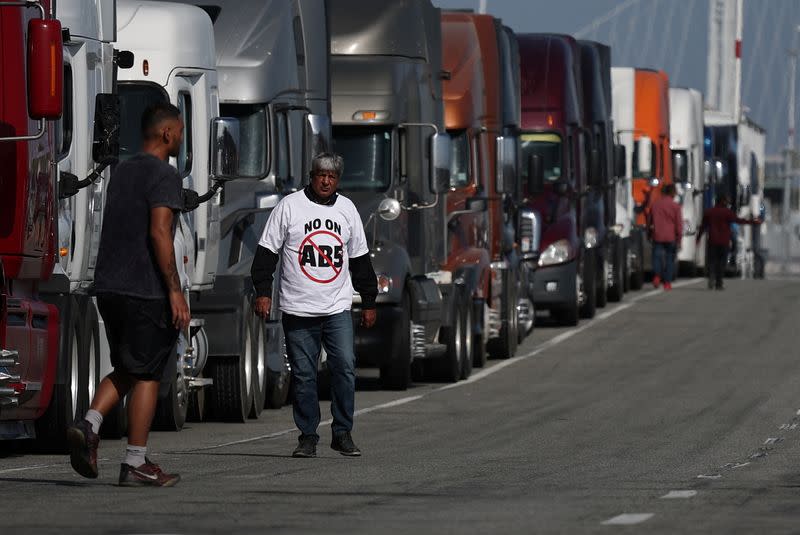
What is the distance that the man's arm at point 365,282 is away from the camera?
45.6 ft

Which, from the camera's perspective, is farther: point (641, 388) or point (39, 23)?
point (641, 388)

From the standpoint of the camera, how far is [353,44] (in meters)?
21.3

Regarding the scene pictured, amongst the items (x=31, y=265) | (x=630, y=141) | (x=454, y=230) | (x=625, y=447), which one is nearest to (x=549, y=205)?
(x=454, y=230)

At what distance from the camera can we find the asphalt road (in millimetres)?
9977

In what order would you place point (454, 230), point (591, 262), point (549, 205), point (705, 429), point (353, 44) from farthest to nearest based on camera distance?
point (591, 262)
point (549, 205)
point (454, 230)
point (353, 44)
point (705, 429)

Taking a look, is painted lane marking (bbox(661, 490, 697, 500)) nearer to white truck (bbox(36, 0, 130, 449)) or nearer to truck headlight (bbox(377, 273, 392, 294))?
white truck (bbox(36, 0, 130, 449))

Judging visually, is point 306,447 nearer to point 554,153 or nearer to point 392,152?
point 392,152

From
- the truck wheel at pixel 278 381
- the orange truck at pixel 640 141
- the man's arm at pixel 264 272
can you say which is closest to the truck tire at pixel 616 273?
the orange truck at pixel 640 141

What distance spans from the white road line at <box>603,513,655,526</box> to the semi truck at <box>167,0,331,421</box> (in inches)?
292

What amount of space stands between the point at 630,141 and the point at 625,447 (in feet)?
88.0

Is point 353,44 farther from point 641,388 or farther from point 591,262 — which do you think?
point 591,262

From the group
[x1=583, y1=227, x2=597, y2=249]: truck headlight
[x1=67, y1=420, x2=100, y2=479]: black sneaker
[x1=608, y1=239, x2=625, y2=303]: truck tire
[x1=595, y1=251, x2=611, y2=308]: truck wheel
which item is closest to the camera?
[x1=67, y1=420, x2=100, y2=479]: black sneaker

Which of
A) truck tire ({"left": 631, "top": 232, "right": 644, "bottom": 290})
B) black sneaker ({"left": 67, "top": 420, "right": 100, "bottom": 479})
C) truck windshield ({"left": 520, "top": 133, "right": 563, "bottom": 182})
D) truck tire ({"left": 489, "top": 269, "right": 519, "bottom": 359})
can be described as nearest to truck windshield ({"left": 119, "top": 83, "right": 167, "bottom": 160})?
black sneaker ({"left": 67, "top": 420, "right": 100, "bottom": 479})

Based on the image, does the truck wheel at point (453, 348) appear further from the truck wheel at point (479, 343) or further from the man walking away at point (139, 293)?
the man walking away at point (139, 293)
